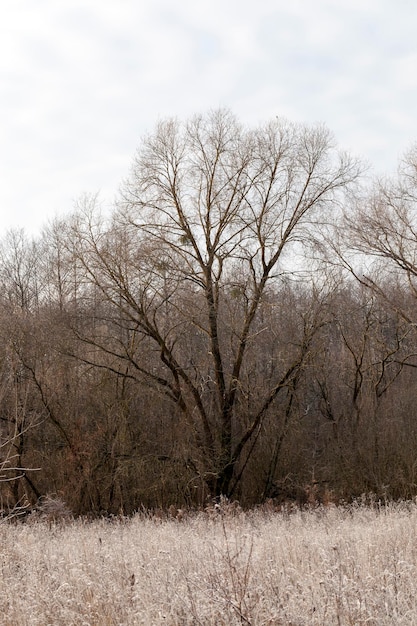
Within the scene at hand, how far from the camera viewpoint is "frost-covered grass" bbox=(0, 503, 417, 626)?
508 centimetres

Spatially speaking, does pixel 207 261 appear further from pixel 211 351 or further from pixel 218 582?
pixel 218 582

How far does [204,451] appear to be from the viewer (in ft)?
72.9

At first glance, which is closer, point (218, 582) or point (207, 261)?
point (218, 582)

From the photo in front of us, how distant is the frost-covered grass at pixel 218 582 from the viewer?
508cm

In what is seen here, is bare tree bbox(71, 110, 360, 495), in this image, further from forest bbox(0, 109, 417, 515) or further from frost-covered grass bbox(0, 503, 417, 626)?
frost-covered grass bbox(0, 503, 417, 626)

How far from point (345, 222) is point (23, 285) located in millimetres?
20653

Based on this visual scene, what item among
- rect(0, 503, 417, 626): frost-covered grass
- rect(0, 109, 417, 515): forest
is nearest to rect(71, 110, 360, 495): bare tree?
rect(0, 109, 417, 515): forest

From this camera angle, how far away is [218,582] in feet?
18.5

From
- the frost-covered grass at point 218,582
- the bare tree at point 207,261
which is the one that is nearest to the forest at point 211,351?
the bare tree at point 207,261

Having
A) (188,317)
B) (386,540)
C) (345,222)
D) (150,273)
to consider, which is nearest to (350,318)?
(345,222)

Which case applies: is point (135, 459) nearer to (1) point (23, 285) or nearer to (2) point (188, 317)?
(2) point (188, 317)

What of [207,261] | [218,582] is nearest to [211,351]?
[207,261]

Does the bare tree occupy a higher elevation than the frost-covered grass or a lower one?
higher

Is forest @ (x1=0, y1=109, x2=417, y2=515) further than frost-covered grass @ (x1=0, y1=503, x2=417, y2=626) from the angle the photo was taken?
Yes
